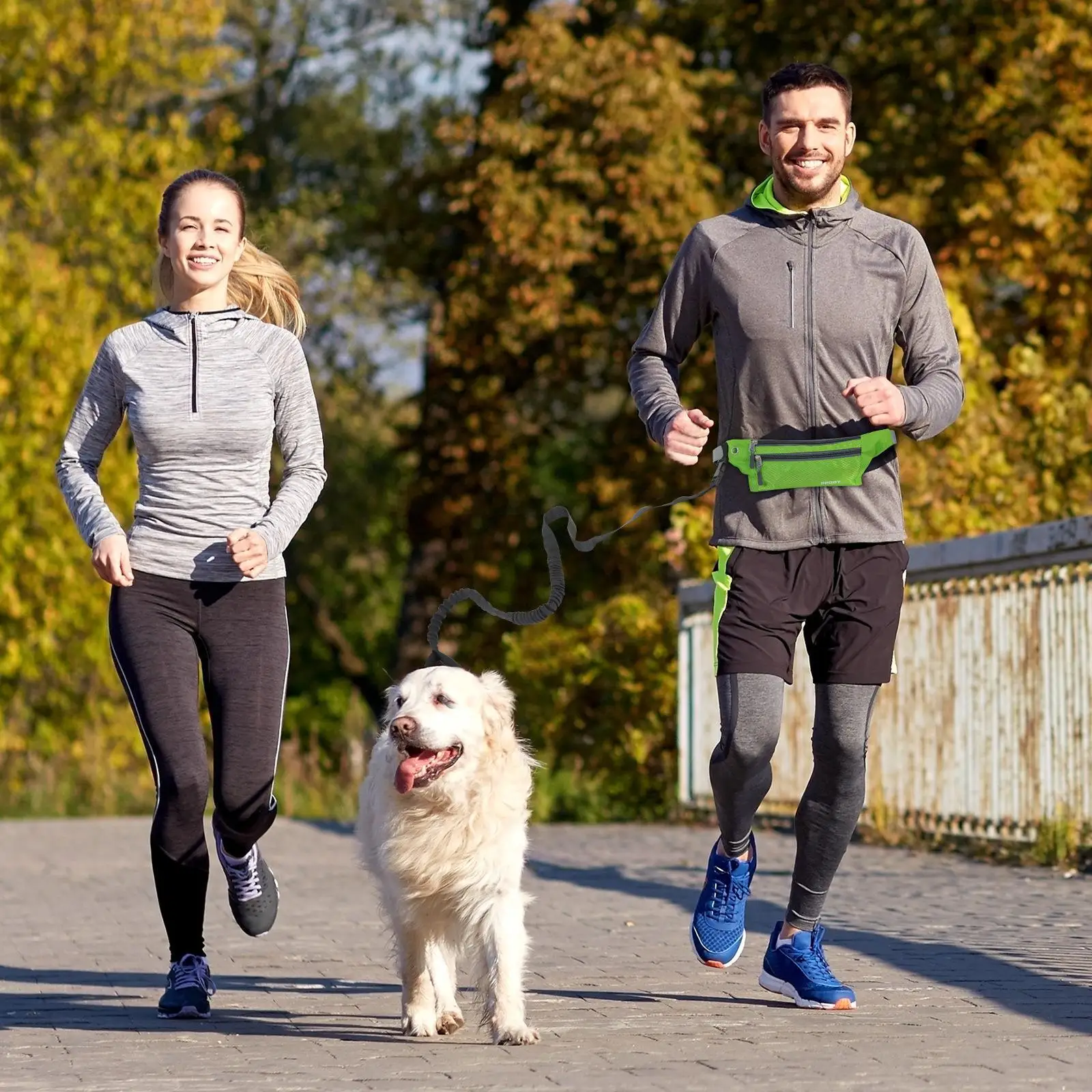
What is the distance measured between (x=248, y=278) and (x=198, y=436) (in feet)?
2.07

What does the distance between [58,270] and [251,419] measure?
12835 mm

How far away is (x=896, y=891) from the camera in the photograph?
356 inches

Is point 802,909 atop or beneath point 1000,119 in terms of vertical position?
beneath

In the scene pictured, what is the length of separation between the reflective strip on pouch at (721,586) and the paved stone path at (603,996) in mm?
1037

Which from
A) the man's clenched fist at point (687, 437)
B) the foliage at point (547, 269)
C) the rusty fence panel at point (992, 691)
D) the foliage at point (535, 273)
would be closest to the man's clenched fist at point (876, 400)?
the man's clenched fist at point (687, 437)

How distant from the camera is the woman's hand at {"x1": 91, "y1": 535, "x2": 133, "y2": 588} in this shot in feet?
18.7

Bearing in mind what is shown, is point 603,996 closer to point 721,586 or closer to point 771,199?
point 721,586

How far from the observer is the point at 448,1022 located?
18.3ft

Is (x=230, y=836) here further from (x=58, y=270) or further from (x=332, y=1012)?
(x=58, y=270)

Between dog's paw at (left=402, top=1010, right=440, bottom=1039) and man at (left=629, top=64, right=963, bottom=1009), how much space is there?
74 cm

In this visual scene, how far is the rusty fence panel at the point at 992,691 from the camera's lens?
386 inches

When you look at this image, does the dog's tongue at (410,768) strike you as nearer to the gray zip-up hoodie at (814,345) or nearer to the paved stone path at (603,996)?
the paved stone path at (603,996)

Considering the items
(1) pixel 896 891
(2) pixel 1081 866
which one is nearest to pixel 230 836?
(1) pixel 896 891

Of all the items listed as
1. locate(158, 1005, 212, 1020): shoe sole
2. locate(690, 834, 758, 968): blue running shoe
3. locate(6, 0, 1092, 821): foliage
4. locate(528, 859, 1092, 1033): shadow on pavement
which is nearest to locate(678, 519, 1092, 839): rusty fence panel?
locate(528, 859, 1092, 1033): shadow on pavement
